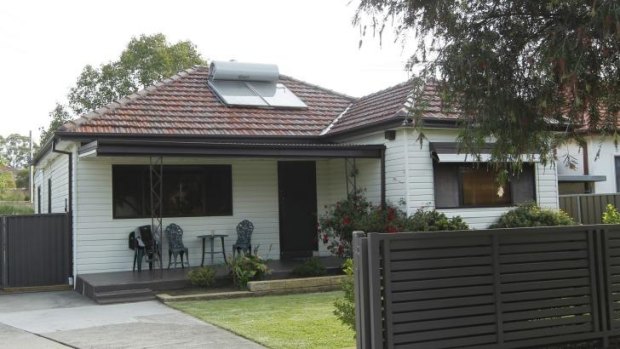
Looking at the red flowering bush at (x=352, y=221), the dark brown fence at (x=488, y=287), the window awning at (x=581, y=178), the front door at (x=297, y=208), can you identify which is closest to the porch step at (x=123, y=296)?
the red flowering bush at (x=352, y=221)

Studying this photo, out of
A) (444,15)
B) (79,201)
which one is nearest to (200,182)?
(79,201)

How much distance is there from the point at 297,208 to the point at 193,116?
10.7ft

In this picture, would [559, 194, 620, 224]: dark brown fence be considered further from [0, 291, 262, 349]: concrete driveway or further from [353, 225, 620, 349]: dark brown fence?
[0, 291, 262, 349]: concrete driveway

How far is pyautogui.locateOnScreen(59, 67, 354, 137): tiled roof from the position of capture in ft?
46.5

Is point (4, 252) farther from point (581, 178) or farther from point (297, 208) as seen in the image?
point (581, 178)

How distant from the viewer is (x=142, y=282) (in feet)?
38.8

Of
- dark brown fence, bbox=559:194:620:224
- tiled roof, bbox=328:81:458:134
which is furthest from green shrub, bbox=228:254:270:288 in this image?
dark brown fence, bbox=559:194:620:224

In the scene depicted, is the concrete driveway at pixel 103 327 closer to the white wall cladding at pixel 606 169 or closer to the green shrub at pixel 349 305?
the green shrub at pixel 349 305

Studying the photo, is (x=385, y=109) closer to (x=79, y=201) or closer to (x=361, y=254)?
(x=79, y=201)

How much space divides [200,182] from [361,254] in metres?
9.58

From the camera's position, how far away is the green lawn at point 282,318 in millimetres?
7461

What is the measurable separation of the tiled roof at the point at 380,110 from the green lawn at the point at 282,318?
13.4 feet

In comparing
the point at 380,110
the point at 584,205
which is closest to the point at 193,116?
the point at 380,110

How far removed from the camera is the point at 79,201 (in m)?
13.6
